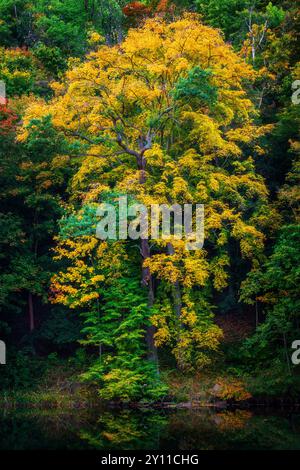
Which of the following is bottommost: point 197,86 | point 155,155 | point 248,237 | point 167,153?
point 248,237

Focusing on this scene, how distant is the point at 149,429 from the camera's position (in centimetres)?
1825

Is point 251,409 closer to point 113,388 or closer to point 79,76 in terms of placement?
point 113,388

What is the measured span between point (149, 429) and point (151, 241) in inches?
328

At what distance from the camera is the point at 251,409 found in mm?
21750

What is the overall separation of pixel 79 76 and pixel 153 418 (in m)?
12.9

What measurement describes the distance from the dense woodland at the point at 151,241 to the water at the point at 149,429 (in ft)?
5.93

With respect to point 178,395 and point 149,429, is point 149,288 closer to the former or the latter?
point 178,395

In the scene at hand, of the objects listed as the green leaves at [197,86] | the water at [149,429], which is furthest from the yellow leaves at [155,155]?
the water at [149,429]

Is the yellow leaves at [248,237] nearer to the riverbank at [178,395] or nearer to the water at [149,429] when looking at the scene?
the riverbank at [178,395]

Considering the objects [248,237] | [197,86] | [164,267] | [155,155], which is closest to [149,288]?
[164,267]

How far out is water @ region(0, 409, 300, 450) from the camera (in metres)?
16.2

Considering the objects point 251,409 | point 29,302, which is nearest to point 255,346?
point 251,409

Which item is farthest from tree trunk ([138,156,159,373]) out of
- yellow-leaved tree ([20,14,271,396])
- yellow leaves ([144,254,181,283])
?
yellow leaves ([144,254,181,283])

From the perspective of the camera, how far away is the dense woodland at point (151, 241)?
2356cm
